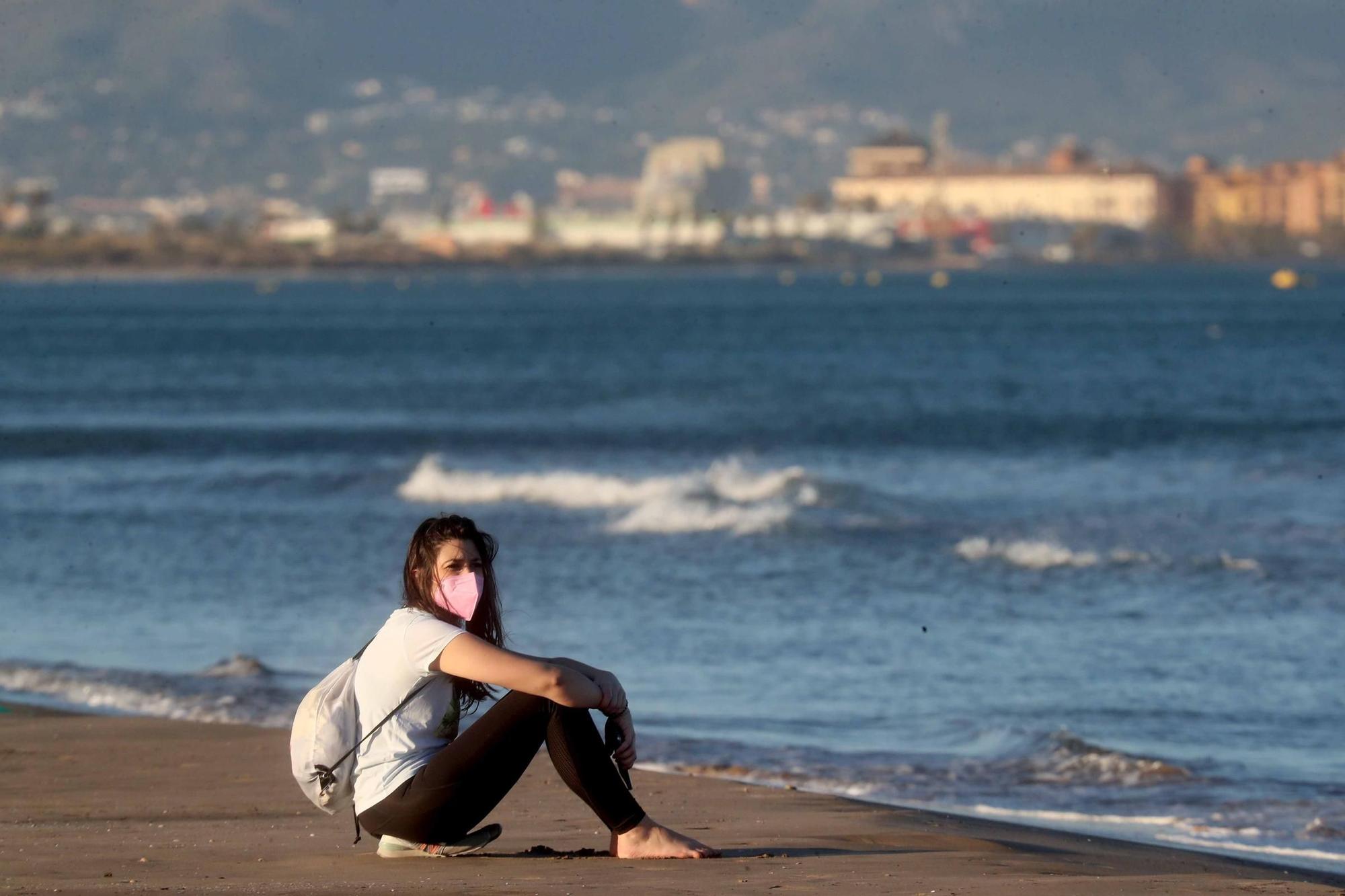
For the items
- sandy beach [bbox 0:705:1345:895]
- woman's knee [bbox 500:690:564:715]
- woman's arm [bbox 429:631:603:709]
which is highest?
woman's arm [bbox 429:631:603:709]

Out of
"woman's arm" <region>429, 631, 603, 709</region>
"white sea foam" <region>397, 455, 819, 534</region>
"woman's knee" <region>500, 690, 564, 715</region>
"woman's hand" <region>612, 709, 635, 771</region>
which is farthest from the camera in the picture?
"white sea foam" <region>397, 455, 819, 534</region>

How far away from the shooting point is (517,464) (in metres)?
31.8

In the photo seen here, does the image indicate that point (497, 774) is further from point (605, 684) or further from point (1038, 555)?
point (1038, 555)

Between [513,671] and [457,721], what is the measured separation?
548 mm

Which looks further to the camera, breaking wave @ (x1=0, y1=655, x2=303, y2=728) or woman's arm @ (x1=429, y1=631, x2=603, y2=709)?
breaking wave @ (x1=0, y1=655, x2=303, y2=728)

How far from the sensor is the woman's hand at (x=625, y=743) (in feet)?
20.5

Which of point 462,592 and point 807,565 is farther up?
point 462,592

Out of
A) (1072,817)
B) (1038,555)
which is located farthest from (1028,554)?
(1072,817)

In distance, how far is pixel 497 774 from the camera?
20.4 feet

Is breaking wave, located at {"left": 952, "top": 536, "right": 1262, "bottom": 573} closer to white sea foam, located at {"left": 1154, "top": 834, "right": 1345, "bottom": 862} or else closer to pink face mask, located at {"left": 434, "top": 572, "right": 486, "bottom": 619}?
white sea foam, located at {"left": 1154, "top": 834, "right": 1345, "bottom": 862}

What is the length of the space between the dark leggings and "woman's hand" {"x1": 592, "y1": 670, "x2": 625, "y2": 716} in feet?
0.30

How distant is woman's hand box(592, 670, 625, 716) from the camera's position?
240 inches

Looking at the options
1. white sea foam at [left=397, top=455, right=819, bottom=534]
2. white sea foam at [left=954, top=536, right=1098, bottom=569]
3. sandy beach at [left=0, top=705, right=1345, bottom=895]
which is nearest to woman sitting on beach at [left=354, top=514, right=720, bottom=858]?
sandy beach at [left=0, top=705, right=1345, bottom=895]

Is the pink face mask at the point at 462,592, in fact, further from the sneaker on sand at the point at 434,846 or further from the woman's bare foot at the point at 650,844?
the woman's bare foot at the point at 650,844
